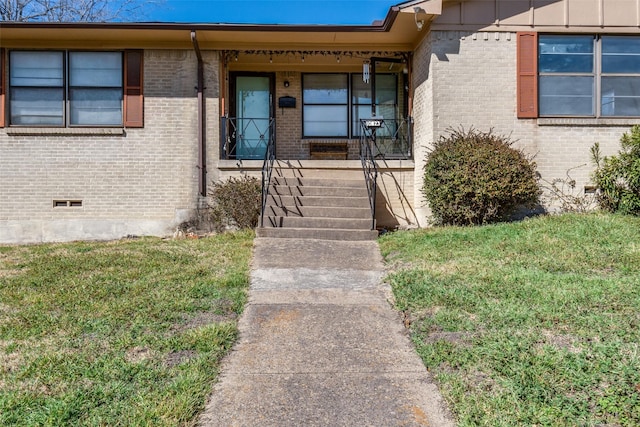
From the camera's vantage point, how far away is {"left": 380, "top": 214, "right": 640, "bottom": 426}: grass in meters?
3.04

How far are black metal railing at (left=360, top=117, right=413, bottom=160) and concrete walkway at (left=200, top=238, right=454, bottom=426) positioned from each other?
5898 mm

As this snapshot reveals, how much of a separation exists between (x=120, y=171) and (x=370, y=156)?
5060 millimetres

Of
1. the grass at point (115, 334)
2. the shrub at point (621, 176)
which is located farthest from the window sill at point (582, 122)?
the grass at point (115, 334)

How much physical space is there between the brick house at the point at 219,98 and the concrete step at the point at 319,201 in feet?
3.99

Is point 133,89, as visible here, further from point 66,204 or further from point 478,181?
point 478,181

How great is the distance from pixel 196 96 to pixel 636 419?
9.34 meters

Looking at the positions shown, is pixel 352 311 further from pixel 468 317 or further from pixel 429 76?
pixel 429 76

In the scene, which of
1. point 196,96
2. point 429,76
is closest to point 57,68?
point 196,96

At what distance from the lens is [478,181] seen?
826 cm

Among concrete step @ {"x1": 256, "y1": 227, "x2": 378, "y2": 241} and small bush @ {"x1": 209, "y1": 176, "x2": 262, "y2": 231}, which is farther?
small bush @ {"x1": 209, "y1": 176, "x2": 262, "y2": 231}

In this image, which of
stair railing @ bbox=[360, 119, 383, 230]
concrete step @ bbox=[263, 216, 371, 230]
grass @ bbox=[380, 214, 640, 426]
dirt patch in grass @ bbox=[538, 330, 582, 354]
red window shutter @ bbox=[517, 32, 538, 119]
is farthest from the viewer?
red window shutter @ bbox=[517, 32, 538, 119]

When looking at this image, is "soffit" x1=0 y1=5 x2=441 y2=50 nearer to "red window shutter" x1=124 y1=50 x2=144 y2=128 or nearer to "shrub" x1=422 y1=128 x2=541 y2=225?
"red window shutter" x1=124 y1=50 x2=144 y2=128

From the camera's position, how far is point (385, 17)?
960 centimetres

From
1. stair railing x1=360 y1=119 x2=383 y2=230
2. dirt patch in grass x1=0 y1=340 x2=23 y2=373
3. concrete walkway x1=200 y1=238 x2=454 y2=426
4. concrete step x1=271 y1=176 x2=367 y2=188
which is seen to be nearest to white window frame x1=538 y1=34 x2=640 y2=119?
stair railing x1=360 y1=119 x2=383 y2=230
